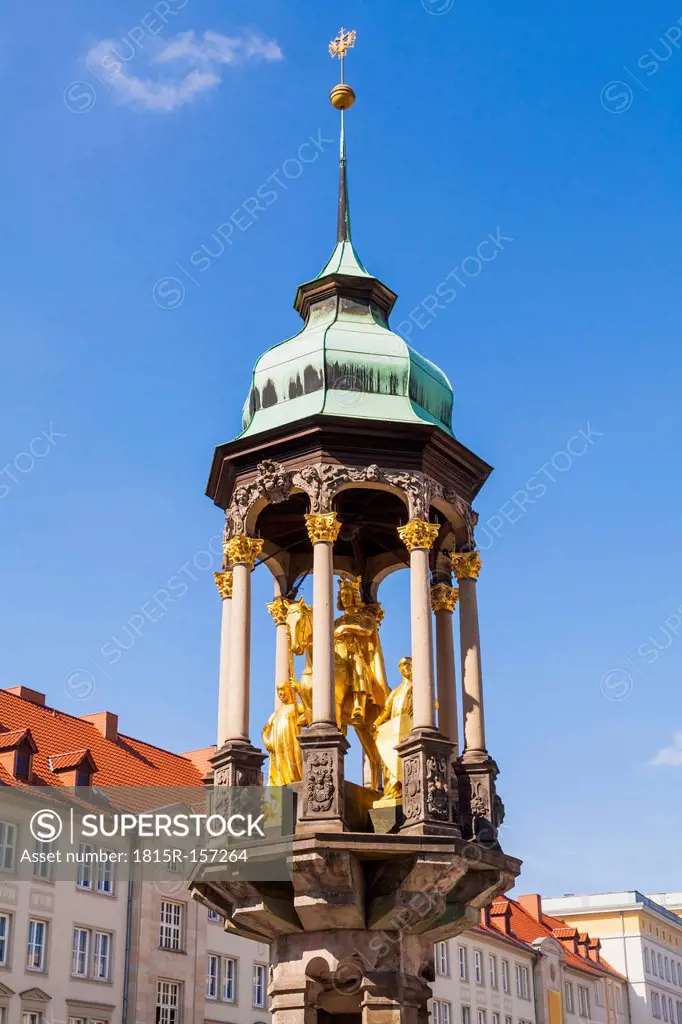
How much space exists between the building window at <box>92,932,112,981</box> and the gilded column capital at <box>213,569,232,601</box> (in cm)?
3328

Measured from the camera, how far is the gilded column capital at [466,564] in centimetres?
1611

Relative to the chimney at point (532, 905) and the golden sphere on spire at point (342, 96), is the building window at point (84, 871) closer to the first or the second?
the golden sphere on spire at point (342, 96)

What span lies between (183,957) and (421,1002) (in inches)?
1490

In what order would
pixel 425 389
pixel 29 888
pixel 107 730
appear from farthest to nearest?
pixel 107 730, pixel 29 888, pixel 425 389

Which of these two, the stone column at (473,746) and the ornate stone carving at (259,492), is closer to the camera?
the stone column at (473,746)

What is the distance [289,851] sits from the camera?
1325cm

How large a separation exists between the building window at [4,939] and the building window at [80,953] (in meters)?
3.09

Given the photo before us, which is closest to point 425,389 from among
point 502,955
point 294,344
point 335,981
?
point 294,344

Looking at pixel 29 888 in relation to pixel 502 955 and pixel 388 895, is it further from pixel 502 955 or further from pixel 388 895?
pixel 502 955

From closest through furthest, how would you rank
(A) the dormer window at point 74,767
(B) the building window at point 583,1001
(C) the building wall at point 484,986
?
(A) the dormer window at point 74,767 < (C) the building wall at point 484,986 < (B) the building window at point 583,1001

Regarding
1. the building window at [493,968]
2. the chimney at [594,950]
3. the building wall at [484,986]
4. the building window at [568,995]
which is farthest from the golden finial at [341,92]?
the chimney at [594,950]

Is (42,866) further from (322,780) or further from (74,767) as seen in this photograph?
(322,780)

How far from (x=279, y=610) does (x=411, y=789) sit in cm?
422

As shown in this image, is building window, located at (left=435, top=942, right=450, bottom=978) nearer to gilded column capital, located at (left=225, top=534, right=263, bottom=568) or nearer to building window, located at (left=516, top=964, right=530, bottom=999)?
building window, located at (left=516, top=964, right=530, bottom=999)
